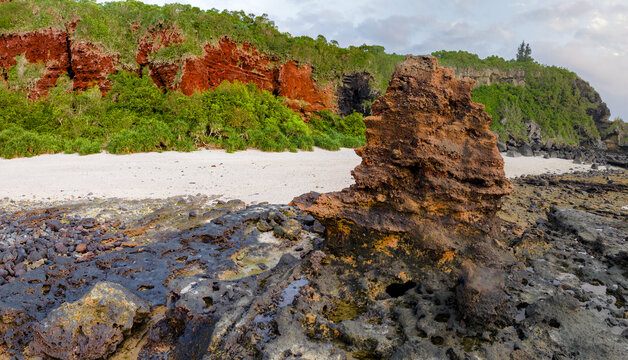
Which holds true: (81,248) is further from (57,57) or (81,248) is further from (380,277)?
(57,57)

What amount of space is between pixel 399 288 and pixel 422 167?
63.2 inches

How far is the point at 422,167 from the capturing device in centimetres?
431

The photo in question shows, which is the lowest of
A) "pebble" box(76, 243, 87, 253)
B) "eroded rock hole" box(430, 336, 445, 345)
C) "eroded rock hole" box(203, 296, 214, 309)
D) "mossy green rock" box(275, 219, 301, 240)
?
"pebble" box(76, 243, 87, 253)

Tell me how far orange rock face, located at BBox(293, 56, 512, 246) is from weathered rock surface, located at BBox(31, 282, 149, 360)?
2647mm

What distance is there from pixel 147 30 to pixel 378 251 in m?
24.1

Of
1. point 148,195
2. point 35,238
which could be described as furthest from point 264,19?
point 35,238

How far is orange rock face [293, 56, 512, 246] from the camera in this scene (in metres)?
4.22

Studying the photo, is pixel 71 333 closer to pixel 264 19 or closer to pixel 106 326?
pixel 106 326

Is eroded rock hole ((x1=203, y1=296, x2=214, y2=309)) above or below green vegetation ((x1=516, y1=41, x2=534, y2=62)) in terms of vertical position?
Result: below

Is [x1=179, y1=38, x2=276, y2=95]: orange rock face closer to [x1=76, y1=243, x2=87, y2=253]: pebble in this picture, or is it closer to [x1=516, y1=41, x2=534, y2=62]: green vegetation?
[x1=76, y1=243, x2=87, y2=253]: pebble

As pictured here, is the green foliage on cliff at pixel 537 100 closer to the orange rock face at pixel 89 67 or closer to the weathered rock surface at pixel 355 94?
the weathered rock surface at pixel 355 94

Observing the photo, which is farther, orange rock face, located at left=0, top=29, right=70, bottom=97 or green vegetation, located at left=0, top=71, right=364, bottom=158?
orange rock face, located at left=0, top=29, right=70, bottom=97

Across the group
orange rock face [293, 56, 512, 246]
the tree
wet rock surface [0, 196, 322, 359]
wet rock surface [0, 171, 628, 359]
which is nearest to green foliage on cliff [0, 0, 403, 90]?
wet rock surface [0, 196, 322, 359]

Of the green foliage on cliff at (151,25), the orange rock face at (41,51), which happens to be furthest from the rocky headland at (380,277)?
the green foliage on cliff at (151,25)
